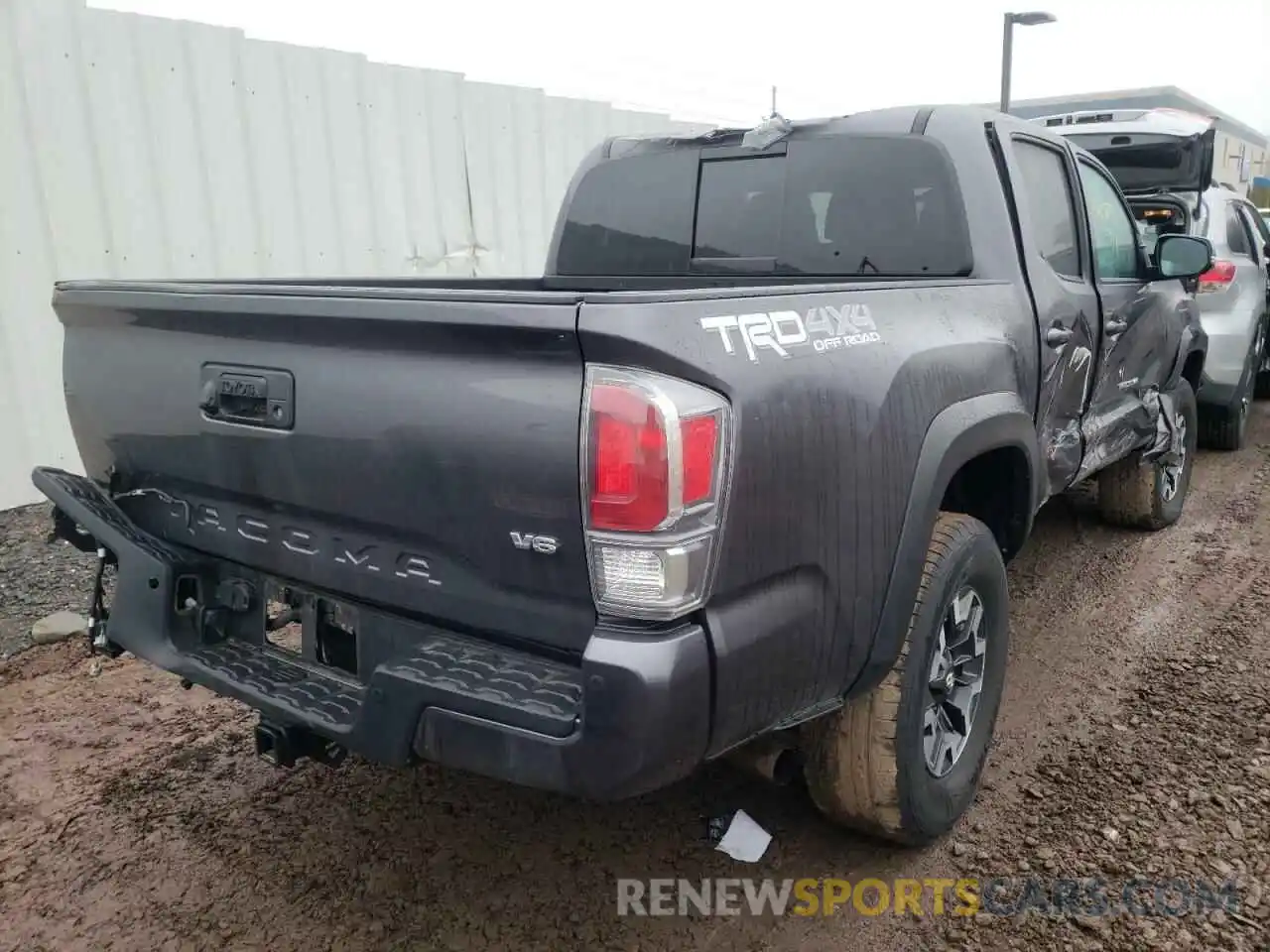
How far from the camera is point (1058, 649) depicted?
3.99 meters

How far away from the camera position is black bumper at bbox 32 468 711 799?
68.8 inches

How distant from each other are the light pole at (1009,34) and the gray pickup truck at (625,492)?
40.9 feet

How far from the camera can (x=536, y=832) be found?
9.23 ft

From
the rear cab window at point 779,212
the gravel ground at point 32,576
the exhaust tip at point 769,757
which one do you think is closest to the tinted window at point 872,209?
the rear cab window at point 779,212

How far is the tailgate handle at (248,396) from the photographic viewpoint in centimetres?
217

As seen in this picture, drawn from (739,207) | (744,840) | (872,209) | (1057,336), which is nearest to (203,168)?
(739,207)

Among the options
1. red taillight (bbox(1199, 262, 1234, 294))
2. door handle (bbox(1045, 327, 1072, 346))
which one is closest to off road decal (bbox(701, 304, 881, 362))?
door handle (bbox(1045, 327, 1072, 346))

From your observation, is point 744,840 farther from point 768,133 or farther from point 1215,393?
point 1215,393

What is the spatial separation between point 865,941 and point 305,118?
5.54 m

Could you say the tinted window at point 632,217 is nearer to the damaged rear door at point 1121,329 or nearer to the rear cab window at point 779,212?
the rear cab window at point 779,212

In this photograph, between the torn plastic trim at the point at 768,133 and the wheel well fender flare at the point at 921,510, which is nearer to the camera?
the wheel well fender flare at the point at 921,510

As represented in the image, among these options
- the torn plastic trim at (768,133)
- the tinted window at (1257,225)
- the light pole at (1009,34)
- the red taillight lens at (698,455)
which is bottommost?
the tinted window at (1257,225)

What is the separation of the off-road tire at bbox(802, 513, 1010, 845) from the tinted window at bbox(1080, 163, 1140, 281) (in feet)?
6.04

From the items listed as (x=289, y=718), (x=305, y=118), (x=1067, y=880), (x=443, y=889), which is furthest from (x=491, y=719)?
(x=305, y=118)
